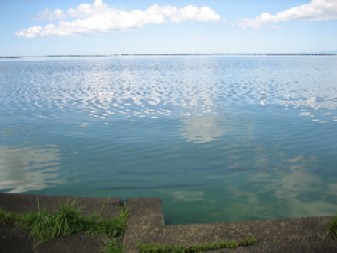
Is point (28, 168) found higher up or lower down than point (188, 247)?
lower down

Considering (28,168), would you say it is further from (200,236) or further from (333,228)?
(333,228)

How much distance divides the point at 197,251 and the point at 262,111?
53.8 feet

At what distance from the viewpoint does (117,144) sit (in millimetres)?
14078

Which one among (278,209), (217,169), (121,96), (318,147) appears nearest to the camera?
(278,209)

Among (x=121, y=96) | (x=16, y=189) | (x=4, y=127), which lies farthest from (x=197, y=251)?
(x=121, y=96)

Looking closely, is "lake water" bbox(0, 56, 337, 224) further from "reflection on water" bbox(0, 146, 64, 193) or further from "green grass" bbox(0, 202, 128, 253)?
"green grass" bbox(0, 202, 128, 253)

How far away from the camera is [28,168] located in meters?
11.5

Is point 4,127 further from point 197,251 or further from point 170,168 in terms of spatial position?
point 197,251

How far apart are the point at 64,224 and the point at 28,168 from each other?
5831mm

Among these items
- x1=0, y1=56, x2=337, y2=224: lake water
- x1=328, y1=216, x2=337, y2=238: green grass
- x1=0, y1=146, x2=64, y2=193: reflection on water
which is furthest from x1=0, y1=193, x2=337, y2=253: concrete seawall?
x1=0, y1=146, x2=64, y2=193: reflection on water

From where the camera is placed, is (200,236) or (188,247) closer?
(188,247)

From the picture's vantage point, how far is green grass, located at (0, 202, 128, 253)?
20.6 feet

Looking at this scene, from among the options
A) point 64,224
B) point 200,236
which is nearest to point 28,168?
point 64,224

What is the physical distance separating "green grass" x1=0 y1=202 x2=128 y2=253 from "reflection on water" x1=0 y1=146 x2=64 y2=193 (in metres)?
3.64
